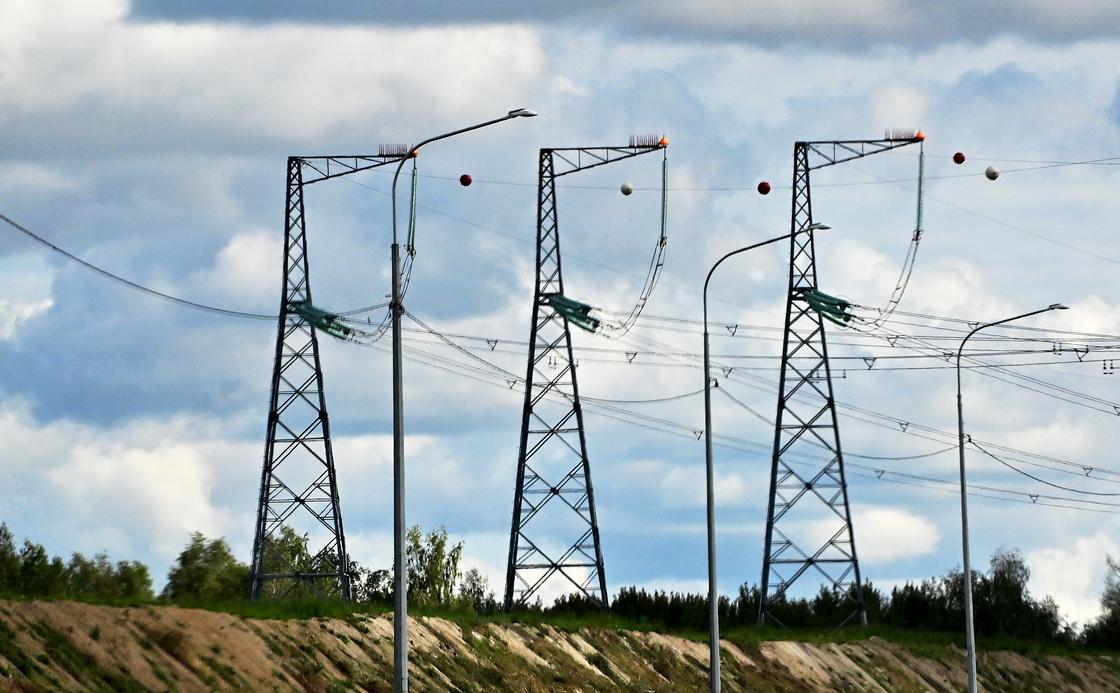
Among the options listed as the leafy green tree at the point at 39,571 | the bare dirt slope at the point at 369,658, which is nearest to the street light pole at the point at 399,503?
the bare dirt slope at the point at 369,658

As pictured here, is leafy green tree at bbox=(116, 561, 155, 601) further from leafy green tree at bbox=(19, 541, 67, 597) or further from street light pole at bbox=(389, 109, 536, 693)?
street light pole at bbox=(389, 109, 536, 693)

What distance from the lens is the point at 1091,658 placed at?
349 ft

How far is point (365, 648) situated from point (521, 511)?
47.1 feet

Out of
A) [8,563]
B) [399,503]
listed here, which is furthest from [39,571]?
[399,503]

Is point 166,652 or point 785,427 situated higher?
point 785,427

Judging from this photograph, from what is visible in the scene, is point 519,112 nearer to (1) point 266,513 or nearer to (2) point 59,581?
(2) point 59,581

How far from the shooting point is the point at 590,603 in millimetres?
74500

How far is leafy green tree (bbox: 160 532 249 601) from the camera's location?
7631 centimetres

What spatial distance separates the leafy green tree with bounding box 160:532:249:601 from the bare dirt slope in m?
17.6

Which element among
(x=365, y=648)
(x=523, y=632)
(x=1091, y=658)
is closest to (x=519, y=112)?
(x=365, y=648)

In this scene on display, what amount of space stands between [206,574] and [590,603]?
656 inches

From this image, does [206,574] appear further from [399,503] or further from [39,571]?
[399,503]

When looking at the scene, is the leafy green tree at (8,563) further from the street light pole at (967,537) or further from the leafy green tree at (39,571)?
the street light pole at (967,537)

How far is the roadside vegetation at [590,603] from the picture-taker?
5409 centimetres
